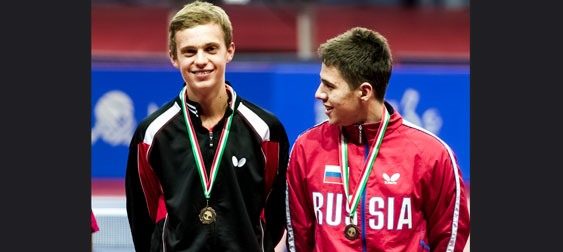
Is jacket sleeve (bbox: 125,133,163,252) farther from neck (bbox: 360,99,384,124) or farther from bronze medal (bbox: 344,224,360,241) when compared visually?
neck (bbox: 360,99,384,124)

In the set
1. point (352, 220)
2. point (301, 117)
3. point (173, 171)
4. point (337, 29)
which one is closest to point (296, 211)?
point (352, 220)

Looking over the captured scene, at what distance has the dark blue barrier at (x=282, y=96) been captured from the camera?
344 inches

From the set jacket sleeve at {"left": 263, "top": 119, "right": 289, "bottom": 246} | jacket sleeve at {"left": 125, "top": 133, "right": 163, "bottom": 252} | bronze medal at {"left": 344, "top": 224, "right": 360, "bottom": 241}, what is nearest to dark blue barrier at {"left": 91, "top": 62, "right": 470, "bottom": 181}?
jacket sleeve at {"left": 263, "top": 119, "right": 289, "bottom": 246}

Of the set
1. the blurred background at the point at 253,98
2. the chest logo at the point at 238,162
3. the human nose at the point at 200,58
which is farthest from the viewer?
the blurred background at the point at 253,98

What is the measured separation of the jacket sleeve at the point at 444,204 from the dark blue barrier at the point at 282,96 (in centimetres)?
428

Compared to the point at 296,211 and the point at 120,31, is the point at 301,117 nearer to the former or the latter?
the point at 296,211

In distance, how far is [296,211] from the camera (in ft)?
14.5

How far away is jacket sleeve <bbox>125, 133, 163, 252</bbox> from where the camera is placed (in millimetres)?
4363

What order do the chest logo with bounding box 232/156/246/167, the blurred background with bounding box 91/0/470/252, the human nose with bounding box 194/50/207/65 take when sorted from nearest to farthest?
the human nose with bounding box 194/50/207/65 → the chest logo with bounding box 232/156/246/167 → the blurred background with bounding box 91/0/470/252

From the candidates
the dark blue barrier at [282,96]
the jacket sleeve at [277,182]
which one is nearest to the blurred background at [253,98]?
the dark blue barrier at [282,96]

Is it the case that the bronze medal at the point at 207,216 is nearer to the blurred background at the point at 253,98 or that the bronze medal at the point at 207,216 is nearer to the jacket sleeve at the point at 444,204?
the jacket sleeve at the point at 444,204

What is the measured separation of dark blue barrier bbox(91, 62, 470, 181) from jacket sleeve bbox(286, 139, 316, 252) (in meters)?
4.18

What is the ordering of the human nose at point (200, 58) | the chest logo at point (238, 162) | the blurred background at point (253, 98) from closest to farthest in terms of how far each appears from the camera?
the human nose at point (200, 58) < the chest logo at point (238, 162) < the blurred background at point (253, 98)

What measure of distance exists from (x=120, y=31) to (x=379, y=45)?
41.8 ft
